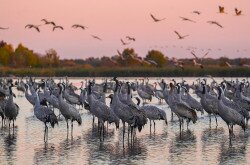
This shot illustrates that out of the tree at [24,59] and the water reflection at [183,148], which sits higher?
the tree at [24,59]

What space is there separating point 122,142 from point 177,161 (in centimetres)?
360

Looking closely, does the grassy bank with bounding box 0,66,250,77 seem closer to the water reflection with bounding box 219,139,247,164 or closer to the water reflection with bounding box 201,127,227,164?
the water reflection with bounding box 201,127,227,164

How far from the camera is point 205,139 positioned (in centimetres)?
1958

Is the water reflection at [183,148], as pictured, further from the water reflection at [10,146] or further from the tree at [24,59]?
the tree at [24,59]

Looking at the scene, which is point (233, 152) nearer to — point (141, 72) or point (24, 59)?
point (141, 72)

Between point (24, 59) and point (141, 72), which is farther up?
point (24, 59)

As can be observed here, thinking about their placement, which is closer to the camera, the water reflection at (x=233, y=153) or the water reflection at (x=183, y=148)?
the water reflection at (x=233, y=153)

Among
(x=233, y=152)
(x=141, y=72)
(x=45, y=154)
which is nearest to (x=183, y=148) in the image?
(x=233, y=152)

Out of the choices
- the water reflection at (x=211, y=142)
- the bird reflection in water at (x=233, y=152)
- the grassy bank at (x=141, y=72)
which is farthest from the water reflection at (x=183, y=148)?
the grassy bank at (x=141, y=72)

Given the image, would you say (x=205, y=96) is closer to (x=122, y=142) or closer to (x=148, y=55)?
(x=122, y=142)

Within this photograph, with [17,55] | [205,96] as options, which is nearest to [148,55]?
[17,55]

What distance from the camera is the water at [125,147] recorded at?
15.7 meters

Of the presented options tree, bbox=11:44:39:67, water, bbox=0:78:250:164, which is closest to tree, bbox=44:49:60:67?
tree, bbox=11:44:39:67

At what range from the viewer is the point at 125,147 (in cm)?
1780
